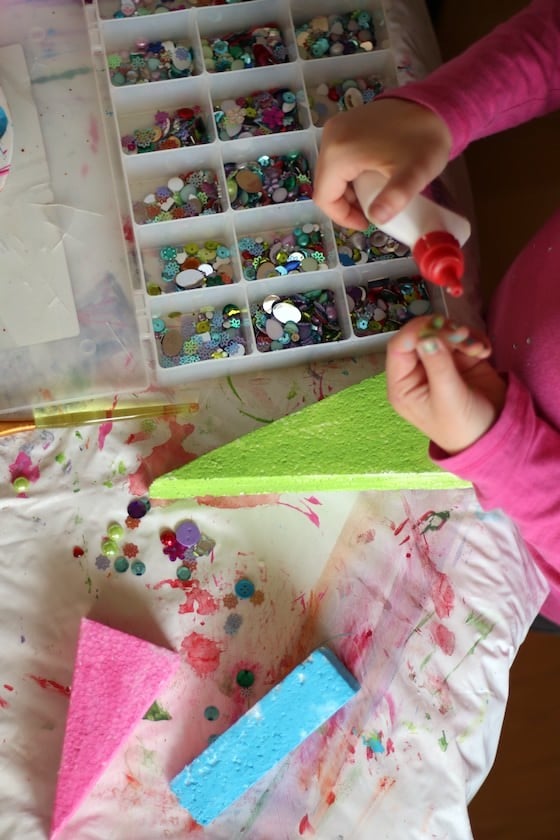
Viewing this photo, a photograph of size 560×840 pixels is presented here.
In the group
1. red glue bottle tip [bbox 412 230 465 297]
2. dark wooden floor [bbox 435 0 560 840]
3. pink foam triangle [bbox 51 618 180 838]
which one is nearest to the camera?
red glue bottle tip [bbox 412 230 465 297]

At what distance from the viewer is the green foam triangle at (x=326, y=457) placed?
82 centimetres

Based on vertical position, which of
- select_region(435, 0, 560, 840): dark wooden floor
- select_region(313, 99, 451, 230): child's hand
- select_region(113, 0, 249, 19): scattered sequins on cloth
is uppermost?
select_region(113, 0, 249, 19): scattered sequins on cloth

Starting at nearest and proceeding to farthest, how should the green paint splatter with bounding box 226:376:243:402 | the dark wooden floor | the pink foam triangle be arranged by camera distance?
the pink foam triangle, the green paint splatter with bounding box 226:376:243:402, the dark wooden floor

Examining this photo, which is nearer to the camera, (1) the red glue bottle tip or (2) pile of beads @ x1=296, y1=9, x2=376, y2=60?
(1) the red glue bottle tip

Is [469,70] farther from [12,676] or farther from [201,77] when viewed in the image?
[12,676]

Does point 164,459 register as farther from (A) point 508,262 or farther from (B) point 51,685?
(A) point 508,262

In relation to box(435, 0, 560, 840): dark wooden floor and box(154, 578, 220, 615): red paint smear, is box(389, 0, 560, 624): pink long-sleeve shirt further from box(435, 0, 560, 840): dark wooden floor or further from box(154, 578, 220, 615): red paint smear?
box(435, 0, 560, 840): dark wooden floor

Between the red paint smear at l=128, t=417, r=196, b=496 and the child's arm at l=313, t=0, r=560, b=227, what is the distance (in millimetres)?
291

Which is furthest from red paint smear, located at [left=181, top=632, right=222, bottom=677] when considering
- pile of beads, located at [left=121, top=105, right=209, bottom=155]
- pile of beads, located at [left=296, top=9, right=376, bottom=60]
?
pile of beads, located at [left=296, top=9, right=376, bottom=60]

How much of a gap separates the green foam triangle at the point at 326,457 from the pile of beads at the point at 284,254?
6.0 inches

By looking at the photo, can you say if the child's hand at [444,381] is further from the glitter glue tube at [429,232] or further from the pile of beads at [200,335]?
the pile of beads at [200,335]

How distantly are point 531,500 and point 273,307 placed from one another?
36 centimetres

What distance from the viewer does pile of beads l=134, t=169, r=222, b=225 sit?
0.89 meters

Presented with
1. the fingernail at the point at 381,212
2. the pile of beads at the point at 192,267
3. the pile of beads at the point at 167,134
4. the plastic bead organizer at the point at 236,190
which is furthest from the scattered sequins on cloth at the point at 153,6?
the fingernail at the point at 381,212
